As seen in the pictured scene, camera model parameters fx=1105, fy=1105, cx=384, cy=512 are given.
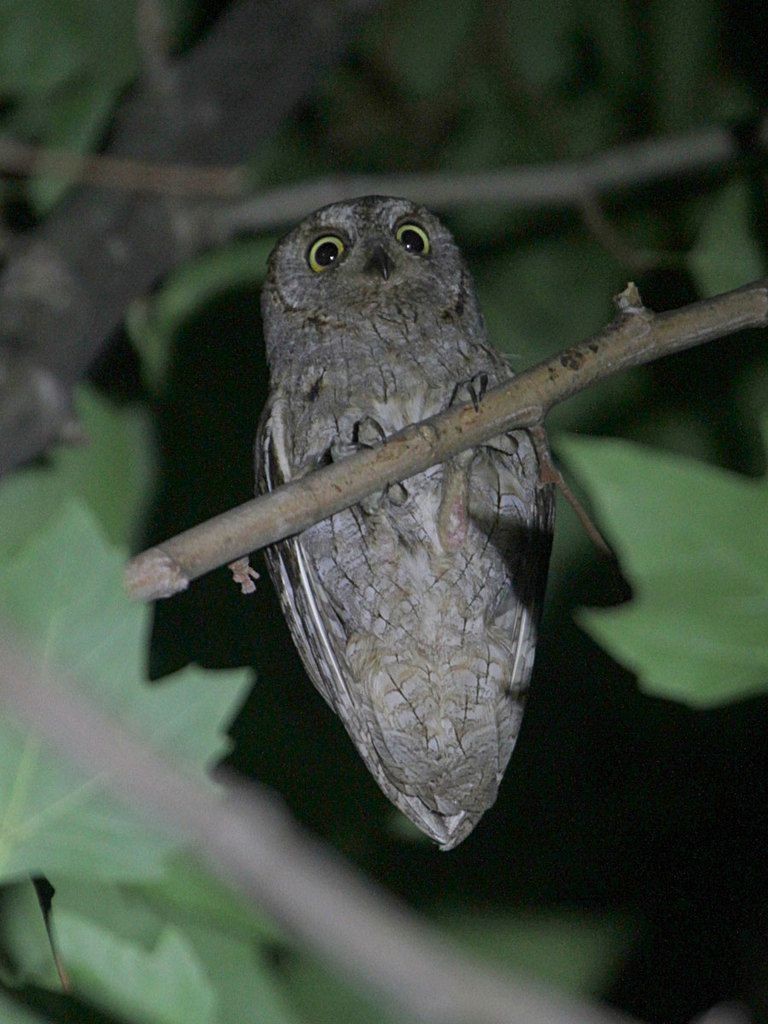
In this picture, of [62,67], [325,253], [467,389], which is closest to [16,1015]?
[467,389]

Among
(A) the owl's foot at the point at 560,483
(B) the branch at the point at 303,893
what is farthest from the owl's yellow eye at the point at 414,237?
(B) the branch at the point at 303,893

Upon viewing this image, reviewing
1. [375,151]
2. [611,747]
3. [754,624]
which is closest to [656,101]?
[375,151]

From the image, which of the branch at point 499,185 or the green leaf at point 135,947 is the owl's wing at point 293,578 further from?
the branch at point 499,185

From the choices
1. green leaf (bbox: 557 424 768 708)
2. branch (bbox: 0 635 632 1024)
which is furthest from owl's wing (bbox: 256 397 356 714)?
branch (bbox: 0 635 632 1024)

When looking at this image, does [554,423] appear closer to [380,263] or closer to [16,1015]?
[380,263]

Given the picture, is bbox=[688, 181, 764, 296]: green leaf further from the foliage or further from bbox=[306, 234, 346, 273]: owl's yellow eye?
bbox=[306, 234, 346, 273]: owl's yellow eye

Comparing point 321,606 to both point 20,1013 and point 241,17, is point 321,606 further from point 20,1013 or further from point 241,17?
point 241,17
